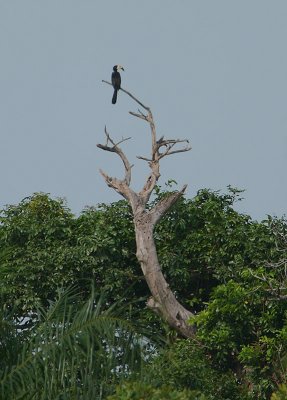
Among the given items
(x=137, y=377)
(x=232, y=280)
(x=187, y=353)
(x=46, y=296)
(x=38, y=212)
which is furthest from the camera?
(x=38, y=212)

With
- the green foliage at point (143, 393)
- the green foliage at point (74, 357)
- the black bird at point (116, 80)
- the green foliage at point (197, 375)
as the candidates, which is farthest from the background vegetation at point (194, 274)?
the green foliage at point (143, 393)

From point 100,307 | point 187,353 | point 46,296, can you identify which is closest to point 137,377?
point 100,307

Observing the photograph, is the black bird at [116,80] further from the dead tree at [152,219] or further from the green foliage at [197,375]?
the green foliage at [197,375]

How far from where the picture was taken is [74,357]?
415 inches

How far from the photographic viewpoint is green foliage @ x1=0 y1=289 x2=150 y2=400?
10477 mm

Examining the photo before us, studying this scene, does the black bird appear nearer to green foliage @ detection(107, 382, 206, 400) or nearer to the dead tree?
the dead tree

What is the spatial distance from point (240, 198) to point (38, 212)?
3570 mm

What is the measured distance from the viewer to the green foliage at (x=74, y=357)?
10.5 metres

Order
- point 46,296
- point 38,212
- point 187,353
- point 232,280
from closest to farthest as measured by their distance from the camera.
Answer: point 187,353 → point 232,280 → point 46,296 → point 38,212

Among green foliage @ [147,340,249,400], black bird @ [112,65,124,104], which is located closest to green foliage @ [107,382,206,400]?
green foliage @ [147,340,249,400]

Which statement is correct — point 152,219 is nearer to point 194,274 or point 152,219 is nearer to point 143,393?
point 194,274

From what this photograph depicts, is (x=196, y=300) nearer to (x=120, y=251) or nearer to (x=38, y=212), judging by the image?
(x=120, y=251)

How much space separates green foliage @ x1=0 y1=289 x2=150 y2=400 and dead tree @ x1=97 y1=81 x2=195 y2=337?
9848 millimetres

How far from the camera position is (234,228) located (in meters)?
22.9
